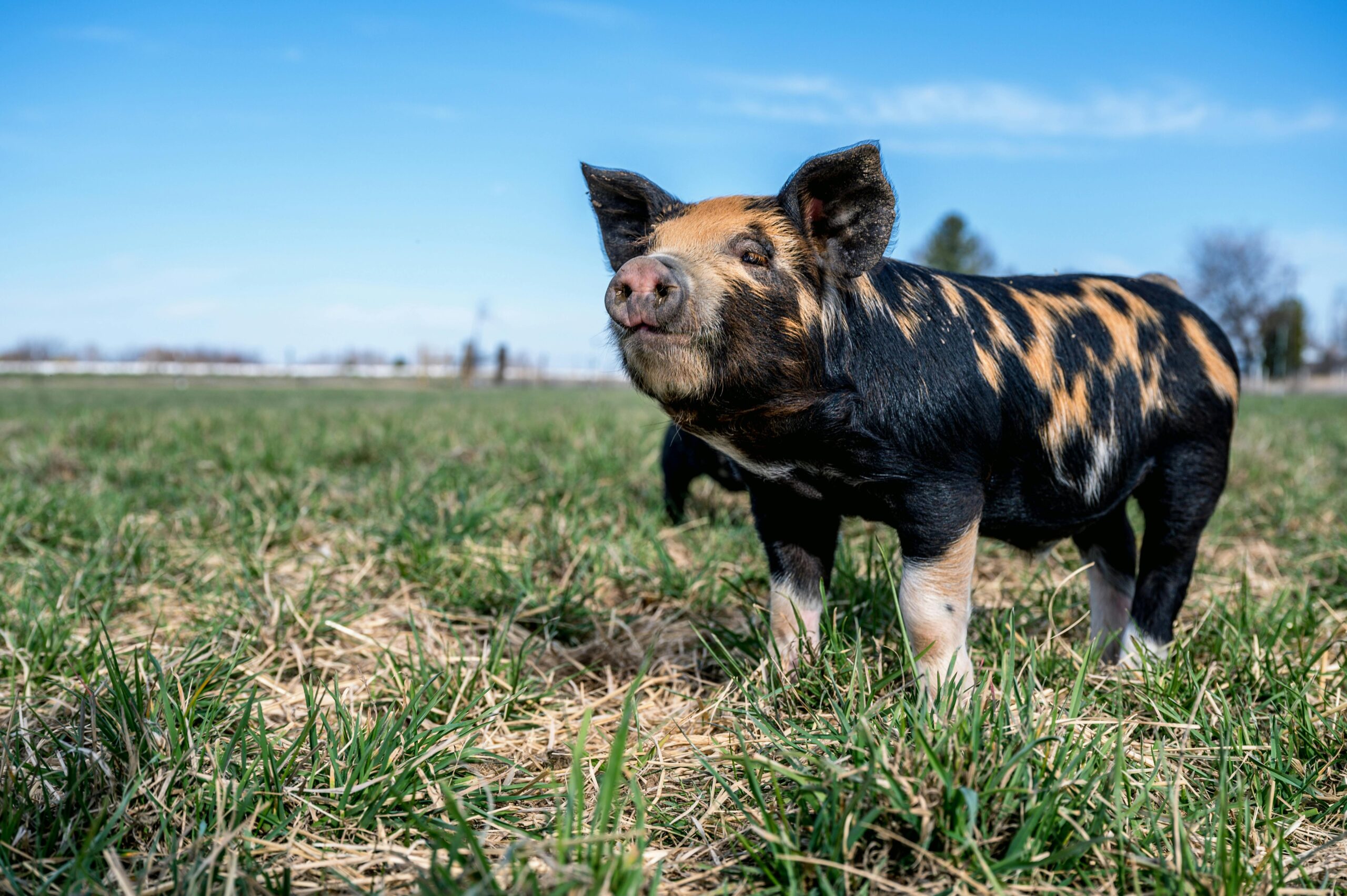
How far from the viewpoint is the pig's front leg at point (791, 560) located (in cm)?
275

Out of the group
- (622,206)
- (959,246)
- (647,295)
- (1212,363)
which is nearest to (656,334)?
(647,295)

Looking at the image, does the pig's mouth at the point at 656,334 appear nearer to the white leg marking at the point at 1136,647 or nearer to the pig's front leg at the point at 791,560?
the pig's front leg at the point at 791,560

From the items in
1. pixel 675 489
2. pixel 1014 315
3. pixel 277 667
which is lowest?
pixel 277 667

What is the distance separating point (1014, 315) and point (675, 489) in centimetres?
253

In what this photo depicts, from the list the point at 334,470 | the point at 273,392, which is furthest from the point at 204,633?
the point at 273,392

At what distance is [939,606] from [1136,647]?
80 cm

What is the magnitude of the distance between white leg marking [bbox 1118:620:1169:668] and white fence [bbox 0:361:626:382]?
46260 mm

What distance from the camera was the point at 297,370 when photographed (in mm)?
74438

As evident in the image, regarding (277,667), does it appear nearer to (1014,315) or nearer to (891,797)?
(891,797)

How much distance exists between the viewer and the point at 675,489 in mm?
5055

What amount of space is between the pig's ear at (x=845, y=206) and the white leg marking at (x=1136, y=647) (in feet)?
4.83

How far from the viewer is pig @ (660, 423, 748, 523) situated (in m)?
4.65

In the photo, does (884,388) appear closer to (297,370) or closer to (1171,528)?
(1171,528)

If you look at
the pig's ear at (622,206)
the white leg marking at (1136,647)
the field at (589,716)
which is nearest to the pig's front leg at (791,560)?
the field at (589,716)
